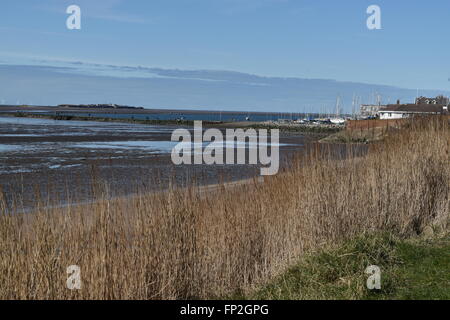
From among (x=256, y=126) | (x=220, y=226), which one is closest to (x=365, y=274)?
(x=220, y=226)

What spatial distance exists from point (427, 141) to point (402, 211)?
3353 millimetres

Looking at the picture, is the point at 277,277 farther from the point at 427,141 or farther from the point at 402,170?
the point at 427,141

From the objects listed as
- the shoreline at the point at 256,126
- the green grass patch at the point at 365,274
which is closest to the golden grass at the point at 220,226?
the green grass patch at the point at 365,274

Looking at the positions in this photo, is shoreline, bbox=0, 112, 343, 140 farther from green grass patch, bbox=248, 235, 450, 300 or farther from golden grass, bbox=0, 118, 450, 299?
green grass patch, bbox=248, 235, 450, 300

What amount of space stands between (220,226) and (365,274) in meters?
2.29

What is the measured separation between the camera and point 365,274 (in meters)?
8.70

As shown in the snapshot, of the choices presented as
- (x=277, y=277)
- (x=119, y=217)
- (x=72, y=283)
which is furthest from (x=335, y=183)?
(x=72, y=283)

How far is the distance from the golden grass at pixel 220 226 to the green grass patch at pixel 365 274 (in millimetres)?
639

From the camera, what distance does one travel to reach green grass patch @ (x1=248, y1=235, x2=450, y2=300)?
26.8 feet

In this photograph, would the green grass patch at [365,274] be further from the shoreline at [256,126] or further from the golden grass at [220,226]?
the shoreline at [256,126]

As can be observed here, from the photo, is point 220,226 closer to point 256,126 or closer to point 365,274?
point 365,274

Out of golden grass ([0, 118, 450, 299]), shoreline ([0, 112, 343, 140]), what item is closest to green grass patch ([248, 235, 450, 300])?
golden grass ([0, 118, 450, 299])

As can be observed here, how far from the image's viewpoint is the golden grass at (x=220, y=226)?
7.09 m

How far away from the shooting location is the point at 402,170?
12891 millimetres
